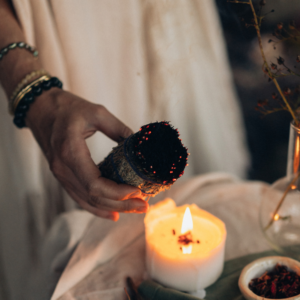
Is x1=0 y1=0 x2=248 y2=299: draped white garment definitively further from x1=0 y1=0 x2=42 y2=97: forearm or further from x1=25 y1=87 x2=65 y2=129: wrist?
x1=25 y1=87 x2=65 y2=129: wrist

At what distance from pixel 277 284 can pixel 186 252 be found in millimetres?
125

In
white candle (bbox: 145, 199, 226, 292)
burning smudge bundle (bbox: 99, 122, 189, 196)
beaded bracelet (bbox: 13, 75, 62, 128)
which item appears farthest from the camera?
beaded bracelet (bbox: 13, 75, 62, 128)

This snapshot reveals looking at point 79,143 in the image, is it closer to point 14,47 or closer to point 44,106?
point 44,106

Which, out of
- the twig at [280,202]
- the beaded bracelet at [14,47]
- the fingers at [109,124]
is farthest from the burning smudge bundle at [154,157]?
the beaded bracelet at [14,47]

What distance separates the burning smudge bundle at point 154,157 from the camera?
1.04ft

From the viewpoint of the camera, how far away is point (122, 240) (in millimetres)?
556

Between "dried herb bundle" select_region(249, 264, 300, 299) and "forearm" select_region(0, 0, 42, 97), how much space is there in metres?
0.51

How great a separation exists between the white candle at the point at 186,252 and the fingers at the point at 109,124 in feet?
0.47

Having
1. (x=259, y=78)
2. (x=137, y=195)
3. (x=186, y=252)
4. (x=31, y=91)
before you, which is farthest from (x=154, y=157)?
→ (x=259, y=78)

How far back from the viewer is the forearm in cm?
56

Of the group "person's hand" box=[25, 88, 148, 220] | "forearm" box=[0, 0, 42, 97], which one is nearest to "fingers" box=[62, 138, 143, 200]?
"person's hand" box=[25, 88, 148, 220]

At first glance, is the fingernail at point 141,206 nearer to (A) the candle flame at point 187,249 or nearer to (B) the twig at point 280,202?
(A) the candle flame at point 187,249

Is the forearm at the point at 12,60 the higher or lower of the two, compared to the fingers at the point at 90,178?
higher

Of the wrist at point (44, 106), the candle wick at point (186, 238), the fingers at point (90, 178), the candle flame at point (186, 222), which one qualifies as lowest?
the candle wick at point (186, 238)
